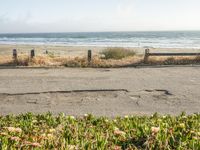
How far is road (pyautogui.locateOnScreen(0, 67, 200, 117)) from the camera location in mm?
9969

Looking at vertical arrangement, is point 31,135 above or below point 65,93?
above

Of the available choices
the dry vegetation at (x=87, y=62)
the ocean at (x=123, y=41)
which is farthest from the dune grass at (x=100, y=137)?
the ocean at (x=123, y=41)

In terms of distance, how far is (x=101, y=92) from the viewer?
12227mm

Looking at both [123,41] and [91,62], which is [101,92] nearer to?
[91,62]

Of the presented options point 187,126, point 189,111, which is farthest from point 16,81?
point 187,126

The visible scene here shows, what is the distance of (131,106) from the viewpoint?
10172 millimetres

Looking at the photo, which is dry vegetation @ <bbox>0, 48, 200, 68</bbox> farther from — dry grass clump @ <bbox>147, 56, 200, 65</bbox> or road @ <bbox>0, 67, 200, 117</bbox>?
road @ <bbox>0, 67, 200, 117</bbox>

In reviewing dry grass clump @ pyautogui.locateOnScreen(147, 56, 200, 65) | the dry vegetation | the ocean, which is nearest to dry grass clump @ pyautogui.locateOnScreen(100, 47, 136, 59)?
the dry vegetation

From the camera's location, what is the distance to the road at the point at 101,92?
997cm

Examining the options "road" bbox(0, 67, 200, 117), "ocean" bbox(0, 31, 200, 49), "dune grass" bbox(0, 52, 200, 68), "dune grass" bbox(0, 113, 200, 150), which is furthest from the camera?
"ocean" bbox(0, 31, 200, 49)

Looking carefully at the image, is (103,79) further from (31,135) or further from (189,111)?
(31,135)

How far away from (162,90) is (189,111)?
285cm

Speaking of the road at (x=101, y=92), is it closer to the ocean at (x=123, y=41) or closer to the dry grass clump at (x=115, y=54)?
the dry grass clump at (x=115, y=54)

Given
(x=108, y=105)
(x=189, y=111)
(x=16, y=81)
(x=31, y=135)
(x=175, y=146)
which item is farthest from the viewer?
(x=16, y=81)
